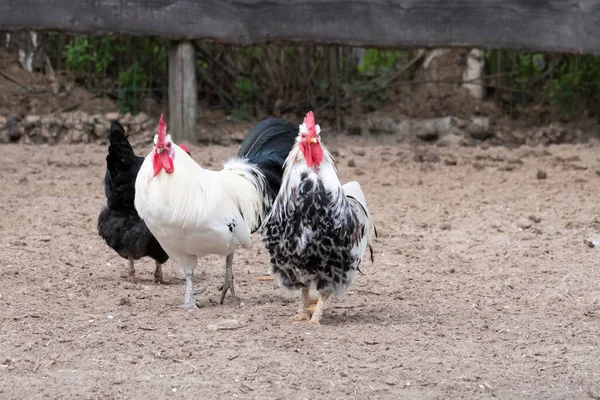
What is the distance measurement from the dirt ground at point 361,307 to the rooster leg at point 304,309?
93 millimetres

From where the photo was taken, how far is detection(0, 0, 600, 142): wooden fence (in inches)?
440

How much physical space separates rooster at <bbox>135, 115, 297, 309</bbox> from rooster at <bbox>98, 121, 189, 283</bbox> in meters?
0.57

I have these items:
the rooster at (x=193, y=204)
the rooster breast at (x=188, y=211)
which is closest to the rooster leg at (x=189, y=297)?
the rooster at (x=193, y=204)

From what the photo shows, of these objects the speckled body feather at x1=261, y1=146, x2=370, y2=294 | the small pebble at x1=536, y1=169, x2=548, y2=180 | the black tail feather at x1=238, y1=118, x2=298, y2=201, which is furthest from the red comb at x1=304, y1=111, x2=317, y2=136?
the small pebble at x1=536, y1=169, x2=548, y2=180

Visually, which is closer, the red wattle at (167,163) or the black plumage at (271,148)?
the red wattle at (167,163)

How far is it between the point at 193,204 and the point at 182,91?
565cm

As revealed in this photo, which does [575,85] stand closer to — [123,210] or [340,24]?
[340,24]

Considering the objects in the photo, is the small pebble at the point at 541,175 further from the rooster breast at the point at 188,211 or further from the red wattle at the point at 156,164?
the red wattle at the point at 156,164

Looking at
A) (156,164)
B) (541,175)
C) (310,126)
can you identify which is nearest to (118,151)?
(156,164)

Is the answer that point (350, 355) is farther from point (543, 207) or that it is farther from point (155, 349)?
point (543, 207)

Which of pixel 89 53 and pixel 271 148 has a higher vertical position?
pixel 89 53

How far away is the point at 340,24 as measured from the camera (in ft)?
37.3

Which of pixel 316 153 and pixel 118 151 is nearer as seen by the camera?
pixel 316 153

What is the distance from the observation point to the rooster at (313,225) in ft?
18.9
